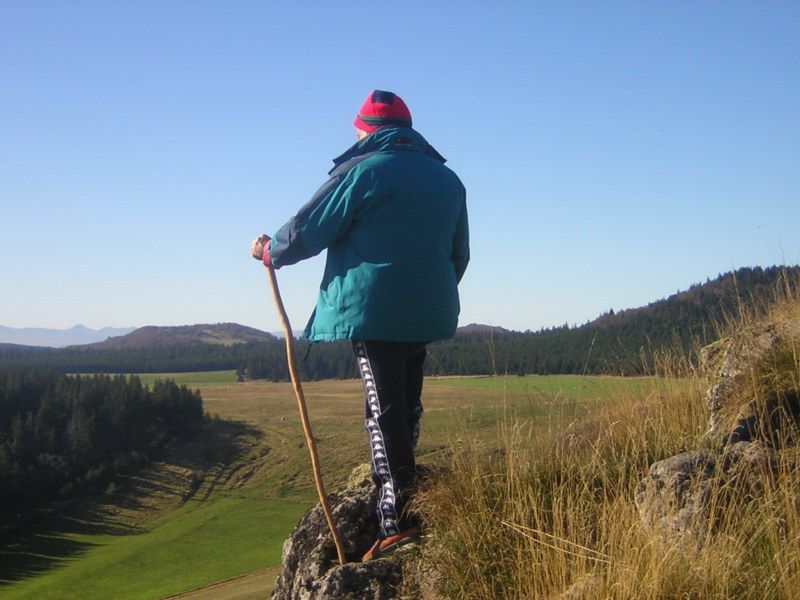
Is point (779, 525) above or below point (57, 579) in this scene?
above

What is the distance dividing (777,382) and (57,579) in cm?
3991

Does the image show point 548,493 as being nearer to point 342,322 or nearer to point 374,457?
point 374,457

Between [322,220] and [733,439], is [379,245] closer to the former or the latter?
[322,220]

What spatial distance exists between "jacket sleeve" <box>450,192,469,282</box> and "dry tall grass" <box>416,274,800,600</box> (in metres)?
1.06

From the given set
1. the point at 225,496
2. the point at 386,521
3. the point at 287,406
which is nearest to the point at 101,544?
the point at 225,496

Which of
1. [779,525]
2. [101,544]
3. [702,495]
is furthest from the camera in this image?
[101,544]

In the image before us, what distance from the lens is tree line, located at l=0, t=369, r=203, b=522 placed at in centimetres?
6241

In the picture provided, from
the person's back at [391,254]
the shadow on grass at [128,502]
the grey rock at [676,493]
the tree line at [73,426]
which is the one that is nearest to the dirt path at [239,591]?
the person's back at [391,254]

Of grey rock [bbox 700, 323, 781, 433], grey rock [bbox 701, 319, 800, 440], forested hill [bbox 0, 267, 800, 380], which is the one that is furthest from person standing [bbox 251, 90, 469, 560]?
grey rock [bbox 700, 323, 781, 433]

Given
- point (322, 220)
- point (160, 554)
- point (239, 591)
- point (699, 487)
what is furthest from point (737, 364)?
point (160, 554)

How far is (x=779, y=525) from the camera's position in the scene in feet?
11.7

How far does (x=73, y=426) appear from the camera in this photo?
7050 cm

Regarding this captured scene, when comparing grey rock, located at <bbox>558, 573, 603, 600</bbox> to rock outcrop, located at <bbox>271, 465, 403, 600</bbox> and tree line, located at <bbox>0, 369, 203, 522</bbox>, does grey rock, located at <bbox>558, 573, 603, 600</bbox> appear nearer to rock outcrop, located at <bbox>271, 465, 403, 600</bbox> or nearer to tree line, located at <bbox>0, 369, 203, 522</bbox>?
rock outcrop, located at <bbox>271, 465, 403, 600</bbox>

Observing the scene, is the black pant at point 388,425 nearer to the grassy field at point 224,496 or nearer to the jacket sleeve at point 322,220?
the grassy field at point 224,496
